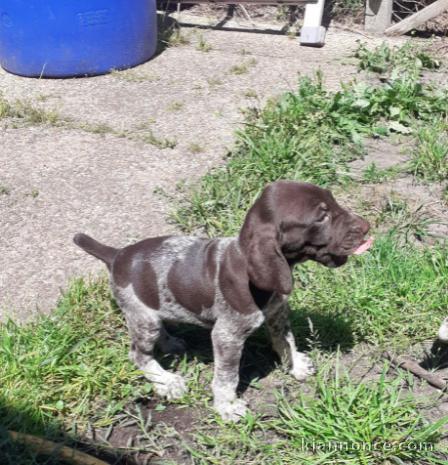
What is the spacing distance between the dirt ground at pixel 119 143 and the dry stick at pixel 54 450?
3.55 ft

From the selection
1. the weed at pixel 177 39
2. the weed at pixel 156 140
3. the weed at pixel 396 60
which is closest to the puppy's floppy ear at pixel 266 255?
the weed at pixel 156 140

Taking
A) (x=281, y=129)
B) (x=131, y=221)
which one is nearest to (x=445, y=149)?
(x=281, y=129)

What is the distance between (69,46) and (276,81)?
2.13 meters

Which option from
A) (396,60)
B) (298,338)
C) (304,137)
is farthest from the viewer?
(396,60)

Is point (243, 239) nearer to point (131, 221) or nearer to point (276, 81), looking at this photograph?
point (131, 221)

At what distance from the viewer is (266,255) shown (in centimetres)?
317

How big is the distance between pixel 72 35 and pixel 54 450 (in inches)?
194

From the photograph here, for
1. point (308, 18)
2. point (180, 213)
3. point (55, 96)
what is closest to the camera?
point (180, 213)

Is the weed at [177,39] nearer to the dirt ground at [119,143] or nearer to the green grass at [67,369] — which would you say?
the dirt ground at [119,143]

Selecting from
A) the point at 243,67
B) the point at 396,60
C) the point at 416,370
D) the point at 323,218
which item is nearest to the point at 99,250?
the point at 323,218

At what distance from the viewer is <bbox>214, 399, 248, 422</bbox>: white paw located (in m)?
3.61

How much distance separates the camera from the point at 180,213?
17.1ft

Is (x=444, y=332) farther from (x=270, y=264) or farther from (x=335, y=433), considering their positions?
(x=270, y=264)

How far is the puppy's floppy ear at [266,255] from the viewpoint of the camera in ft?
10.4
